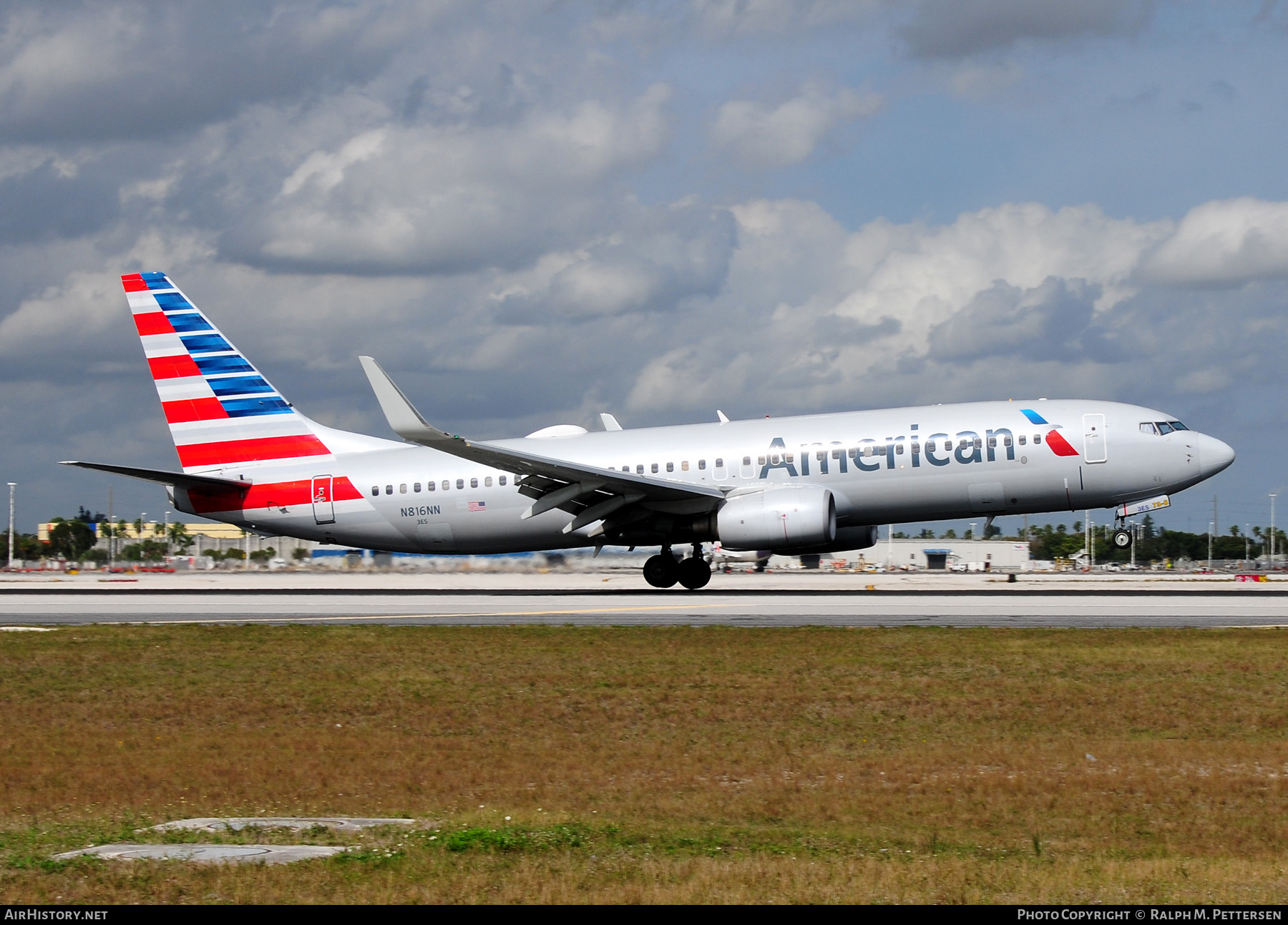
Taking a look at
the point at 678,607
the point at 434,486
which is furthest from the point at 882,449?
the point at 434,486

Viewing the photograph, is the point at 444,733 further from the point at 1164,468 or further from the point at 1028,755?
the point at 1164,468

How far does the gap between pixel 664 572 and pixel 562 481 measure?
4732mm

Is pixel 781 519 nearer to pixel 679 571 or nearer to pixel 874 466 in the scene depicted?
pixel 874 466

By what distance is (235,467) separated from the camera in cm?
3728

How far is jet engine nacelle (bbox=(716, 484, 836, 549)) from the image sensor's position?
3073cm

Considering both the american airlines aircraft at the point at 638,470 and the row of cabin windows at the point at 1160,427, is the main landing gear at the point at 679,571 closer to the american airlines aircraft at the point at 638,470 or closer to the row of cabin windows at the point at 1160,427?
the american airlines aircraft at the point at 638,470

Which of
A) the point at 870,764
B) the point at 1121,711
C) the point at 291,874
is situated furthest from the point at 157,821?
the point at 1121,711

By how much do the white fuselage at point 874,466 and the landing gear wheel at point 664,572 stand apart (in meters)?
2.18

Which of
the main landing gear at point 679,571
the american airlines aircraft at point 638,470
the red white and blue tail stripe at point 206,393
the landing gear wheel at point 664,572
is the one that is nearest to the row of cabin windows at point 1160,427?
the american airlines aircraft at point 638,470

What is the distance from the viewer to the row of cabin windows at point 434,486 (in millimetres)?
35500

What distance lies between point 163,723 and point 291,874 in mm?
7849

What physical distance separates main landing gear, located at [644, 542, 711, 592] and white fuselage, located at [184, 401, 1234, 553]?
7.30 ft

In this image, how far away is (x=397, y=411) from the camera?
30.4 meters

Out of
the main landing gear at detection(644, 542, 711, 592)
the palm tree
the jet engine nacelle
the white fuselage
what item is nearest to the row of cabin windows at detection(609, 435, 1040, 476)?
the white fuselage
